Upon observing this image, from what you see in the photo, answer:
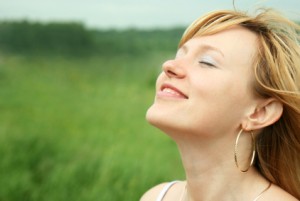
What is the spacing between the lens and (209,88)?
4.20 feet

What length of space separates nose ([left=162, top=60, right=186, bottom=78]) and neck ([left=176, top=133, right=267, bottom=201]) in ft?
0.57

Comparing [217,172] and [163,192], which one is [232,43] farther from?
[163,192]

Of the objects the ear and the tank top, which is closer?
the ear

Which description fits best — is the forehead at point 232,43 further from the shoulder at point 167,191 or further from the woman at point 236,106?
the shoulder at point 167,191

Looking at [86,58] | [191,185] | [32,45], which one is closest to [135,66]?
[86,58]

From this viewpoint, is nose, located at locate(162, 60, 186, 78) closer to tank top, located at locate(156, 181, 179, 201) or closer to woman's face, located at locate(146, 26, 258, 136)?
woman's face, located at locate(146, 26, 258, 136)

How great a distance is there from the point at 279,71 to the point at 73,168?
1.44m

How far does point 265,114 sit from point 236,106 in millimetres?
88

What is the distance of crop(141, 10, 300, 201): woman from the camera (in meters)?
1.29

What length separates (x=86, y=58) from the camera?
2.96 meters

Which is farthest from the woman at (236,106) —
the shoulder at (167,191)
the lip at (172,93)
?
the shoulder at (167,191)

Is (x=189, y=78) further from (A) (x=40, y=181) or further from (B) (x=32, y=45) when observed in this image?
(B) (x=32, y=45)

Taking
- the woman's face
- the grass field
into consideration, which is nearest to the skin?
the woman's face

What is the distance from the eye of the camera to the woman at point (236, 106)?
1.29 m
